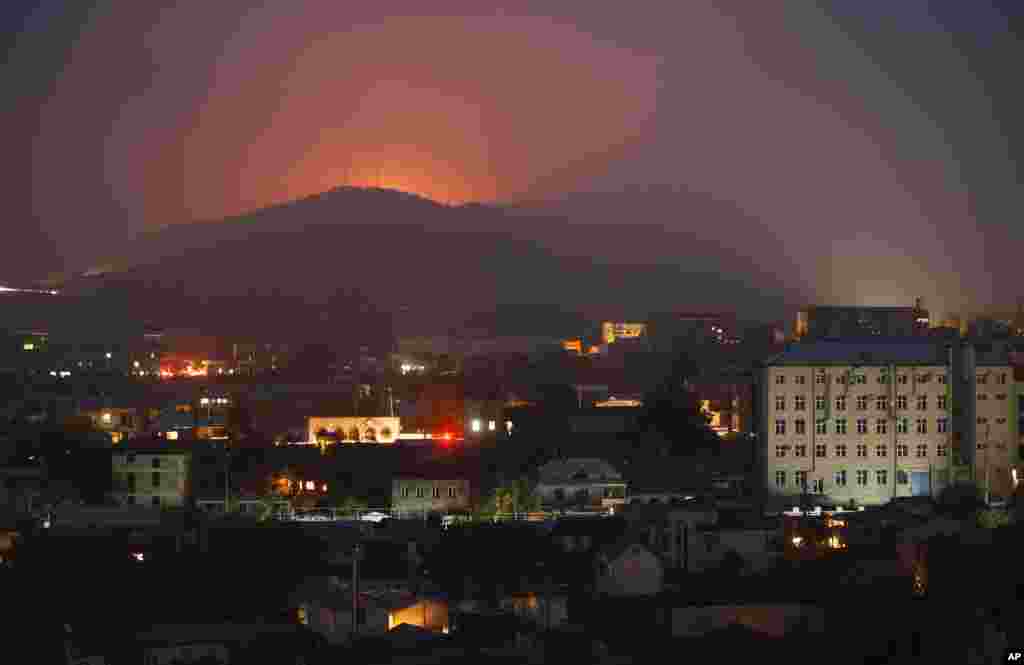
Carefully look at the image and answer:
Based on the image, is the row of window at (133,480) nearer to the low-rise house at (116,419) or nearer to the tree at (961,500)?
the low-rise house at (116,419)

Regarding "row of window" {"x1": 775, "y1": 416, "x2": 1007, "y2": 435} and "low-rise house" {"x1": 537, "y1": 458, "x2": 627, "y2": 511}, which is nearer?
"low-rise house" {"x1": 537, "y1": 458, "x2": 627, "y2": 511}

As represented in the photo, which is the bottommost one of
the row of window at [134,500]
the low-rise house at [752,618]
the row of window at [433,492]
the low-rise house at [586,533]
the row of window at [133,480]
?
the low-rise house at [752,618]

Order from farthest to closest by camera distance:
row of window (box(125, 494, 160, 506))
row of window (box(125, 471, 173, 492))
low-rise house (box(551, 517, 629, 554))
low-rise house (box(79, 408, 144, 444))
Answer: low-rise house (box(79, 408, 144, 444))
row of window (box(125, 471, 173, 492))
row of window (box(125, 494, 160, 506))
low-rise house (box(551, 517, 629, 554))

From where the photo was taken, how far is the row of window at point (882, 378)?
1709cm

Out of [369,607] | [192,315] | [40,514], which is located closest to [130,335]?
[192,315]

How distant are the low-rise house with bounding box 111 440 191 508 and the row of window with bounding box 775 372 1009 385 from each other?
526 centimetres

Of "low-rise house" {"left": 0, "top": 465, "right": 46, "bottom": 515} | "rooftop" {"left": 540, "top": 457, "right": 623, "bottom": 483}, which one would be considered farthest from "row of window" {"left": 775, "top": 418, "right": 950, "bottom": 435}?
"low-rise house" {"left": 0, "top": 465, "right": 46, "bottom": 515}

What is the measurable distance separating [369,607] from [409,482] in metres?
4.62

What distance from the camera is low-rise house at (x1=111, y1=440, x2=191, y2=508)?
16.5 m

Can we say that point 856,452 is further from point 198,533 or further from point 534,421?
point 198,533

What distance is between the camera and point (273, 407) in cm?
2386

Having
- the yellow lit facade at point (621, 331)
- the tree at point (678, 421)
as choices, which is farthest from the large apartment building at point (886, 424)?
the yellow lit facade at point (621, 331)

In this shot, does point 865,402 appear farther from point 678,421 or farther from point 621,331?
point 621,331

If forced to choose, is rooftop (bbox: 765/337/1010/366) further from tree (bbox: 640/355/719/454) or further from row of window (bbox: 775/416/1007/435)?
tree (bbox: 640/355/719/454)
